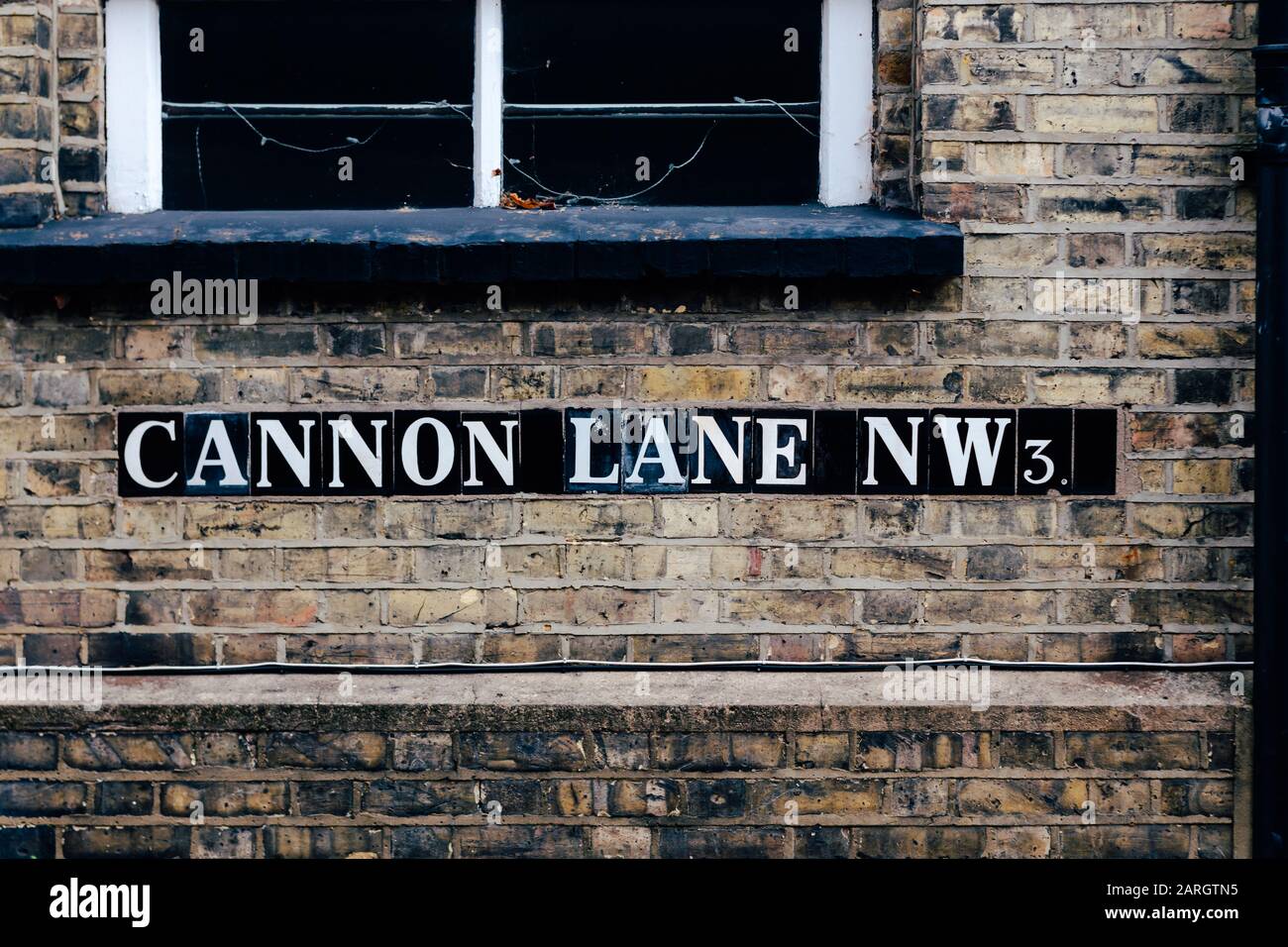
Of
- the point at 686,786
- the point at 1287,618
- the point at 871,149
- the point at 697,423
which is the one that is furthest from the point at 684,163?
the point at 1287,618

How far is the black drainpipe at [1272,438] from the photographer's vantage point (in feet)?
8.96

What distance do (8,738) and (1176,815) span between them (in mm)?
3166

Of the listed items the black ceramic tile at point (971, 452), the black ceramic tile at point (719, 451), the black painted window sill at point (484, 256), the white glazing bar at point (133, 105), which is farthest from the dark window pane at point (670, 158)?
the white glazing bar at point (133, 105)

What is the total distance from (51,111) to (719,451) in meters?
2.07

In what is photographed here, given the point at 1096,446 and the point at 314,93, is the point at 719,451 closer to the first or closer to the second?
the point at 1096,446

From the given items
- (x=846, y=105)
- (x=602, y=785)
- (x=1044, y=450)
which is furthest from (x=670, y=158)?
(x=602, y=785)

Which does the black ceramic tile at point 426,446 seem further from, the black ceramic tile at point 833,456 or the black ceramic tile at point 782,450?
the black ceramic tile at point 833,456

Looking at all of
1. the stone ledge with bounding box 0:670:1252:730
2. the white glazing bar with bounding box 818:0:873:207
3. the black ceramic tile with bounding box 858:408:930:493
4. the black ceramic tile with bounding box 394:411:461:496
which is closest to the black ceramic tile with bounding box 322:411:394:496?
the black ceramic tile with bounding box 394:411:461:496

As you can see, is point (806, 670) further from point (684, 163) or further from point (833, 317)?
point (684, 163)

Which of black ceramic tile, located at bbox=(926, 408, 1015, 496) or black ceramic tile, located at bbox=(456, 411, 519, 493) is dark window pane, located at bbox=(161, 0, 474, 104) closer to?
black ceramic tile, located at bbox=(456, 411, 519, 493)

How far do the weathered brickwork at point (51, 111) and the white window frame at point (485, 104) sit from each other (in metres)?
0.05

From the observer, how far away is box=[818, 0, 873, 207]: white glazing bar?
305 centimetres

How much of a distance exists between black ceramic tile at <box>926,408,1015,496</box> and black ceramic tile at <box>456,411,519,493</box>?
113cm

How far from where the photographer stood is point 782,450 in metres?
2.93
